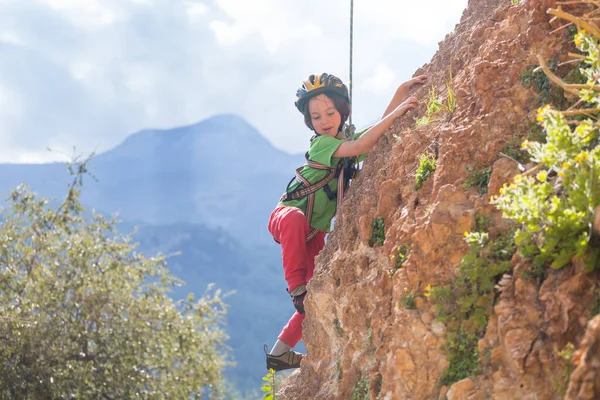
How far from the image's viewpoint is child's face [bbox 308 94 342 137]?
23.3ft

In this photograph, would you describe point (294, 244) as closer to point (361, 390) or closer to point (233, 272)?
point (361, 390)

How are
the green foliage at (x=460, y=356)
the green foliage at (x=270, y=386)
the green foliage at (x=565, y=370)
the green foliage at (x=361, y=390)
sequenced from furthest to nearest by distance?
1. the green foliage at (x=270, y=386)
2. the green foliage at (x=361, y=390)
3. the green foliage at (x=460, y=356)
4. the green foliage at (x=565, y=370)

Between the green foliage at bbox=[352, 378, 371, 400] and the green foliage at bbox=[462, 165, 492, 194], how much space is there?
4.76 feet

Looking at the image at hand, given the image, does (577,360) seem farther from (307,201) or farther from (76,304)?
(76,304)

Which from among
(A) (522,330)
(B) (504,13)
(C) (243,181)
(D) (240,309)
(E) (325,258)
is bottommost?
(A) (522,330)

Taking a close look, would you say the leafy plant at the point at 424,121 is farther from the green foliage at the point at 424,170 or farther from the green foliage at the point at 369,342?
the green foliage at the point at 369,342

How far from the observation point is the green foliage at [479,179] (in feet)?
15.0

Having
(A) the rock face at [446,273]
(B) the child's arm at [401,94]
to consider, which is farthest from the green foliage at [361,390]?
(B) the child's arm at [401,94]

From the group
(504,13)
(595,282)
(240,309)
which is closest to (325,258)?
(504,13)

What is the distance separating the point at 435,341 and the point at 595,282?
100 centimetres

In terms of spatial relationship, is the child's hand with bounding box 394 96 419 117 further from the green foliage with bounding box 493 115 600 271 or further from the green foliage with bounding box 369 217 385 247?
the green foliage with bounding box 493 115 600 271

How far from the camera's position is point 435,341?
4227mm

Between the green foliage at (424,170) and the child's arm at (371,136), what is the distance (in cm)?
108

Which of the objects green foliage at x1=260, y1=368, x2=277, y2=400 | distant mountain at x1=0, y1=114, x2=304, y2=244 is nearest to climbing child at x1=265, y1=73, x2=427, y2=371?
green foliage at x1=260, y1=368, x2=277, y2=400
